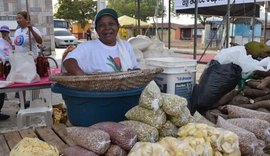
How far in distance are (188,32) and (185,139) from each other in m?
34.5

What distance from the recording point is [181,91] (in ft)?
7.47

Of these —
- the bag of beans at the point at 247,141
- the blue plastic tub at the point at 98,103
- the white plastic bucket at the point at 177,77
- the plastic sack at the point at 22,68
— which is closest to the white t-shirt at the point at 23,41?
the plastic sack at the point at 22,68

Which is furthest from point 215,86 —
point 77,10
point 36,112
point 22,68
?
point 77,10

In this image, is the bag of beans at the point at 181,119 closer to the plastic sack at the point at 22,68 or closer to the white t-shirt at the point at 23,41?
the plastic sack at the point at 22,68

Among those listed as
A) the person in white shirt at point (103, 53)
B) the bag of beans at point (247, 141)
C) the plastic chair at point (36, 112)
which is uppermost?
the person in white shirt at point (103, 53)

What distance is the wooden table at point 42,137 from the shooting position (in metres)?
1.79

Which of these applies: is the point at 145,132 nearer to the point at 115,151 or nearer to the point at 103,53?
the point at 115,151

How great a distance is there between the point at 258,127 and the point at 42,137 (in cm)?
126

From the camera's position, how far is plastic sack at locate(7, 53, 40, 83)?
2.62m

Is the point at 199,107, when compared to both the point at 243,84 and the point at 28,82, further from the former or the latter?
Result: the point at 28,82

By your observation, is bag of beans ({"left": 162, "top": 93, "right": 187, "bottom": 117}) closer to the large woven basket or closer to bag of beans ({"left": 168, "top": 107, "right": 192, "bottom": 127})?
bag of beans ({"left": 168, "top": 107, "right": 192, "bottom": 127})

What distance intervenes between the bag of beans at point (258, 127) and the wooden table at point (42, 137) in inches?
37.5

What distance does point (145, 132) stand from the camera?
1.44 m

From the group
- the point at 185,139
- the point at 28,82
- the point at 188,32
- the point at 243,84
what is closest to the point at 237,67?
the point at 243,84
